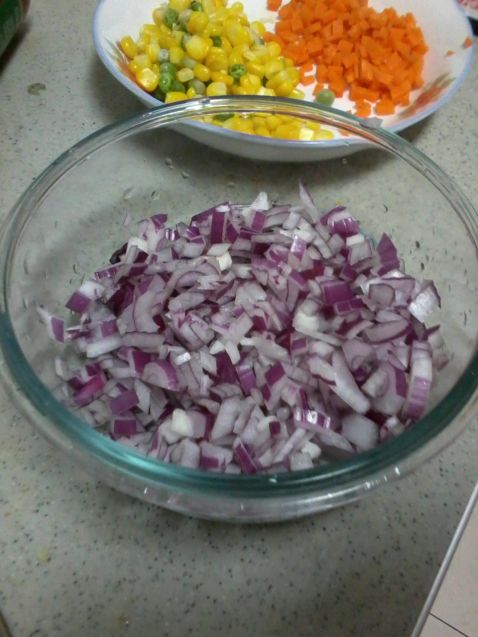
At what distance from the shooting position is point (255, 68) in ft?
3.58

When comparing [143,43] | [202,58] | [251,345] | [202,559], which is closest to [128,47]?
[143,43]

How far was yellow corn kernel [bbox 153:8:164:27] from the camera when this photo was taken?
115cm

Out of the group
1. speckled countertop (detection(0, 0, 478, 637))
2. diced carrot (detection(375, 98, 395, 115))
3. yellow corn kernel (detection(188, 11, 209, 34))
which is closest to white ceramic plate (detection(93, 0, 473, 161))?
diced carrot (detection(375, 98, 395, 115))

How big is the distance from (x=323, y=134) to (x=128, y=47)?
1.38 ft

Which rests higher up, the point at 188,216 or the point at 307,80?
the point at 307,80

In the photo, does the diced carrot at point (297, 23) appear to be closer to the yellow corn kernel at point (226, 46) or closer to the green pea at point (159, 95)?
the yellow corn kernel at point (226, 46)

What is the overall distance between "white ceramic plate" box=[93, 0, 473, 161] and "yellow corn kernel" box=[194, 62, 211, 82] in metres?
0.12

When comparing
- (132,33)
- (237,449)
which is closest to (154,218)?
(237,449)

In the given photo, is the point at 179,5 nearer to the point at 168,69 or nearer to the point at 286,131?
the point at 168,69

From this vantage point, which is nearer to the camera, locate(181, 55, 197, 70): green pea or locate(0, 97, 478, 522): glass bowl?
locate(0, 97, 478, 522): glass bowl

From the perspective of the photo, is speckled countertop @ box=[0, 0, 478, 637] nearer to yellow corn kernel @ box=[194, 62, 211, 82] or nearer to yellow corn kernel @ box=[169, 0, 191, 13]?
yellow corn kernel @ box=[194, 62, 211, 82]

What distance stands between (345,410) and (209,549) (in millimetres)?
217

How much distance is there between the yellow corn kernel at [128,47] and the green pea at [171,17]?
0.09 m

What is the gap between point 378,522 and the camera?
72 centimetres
